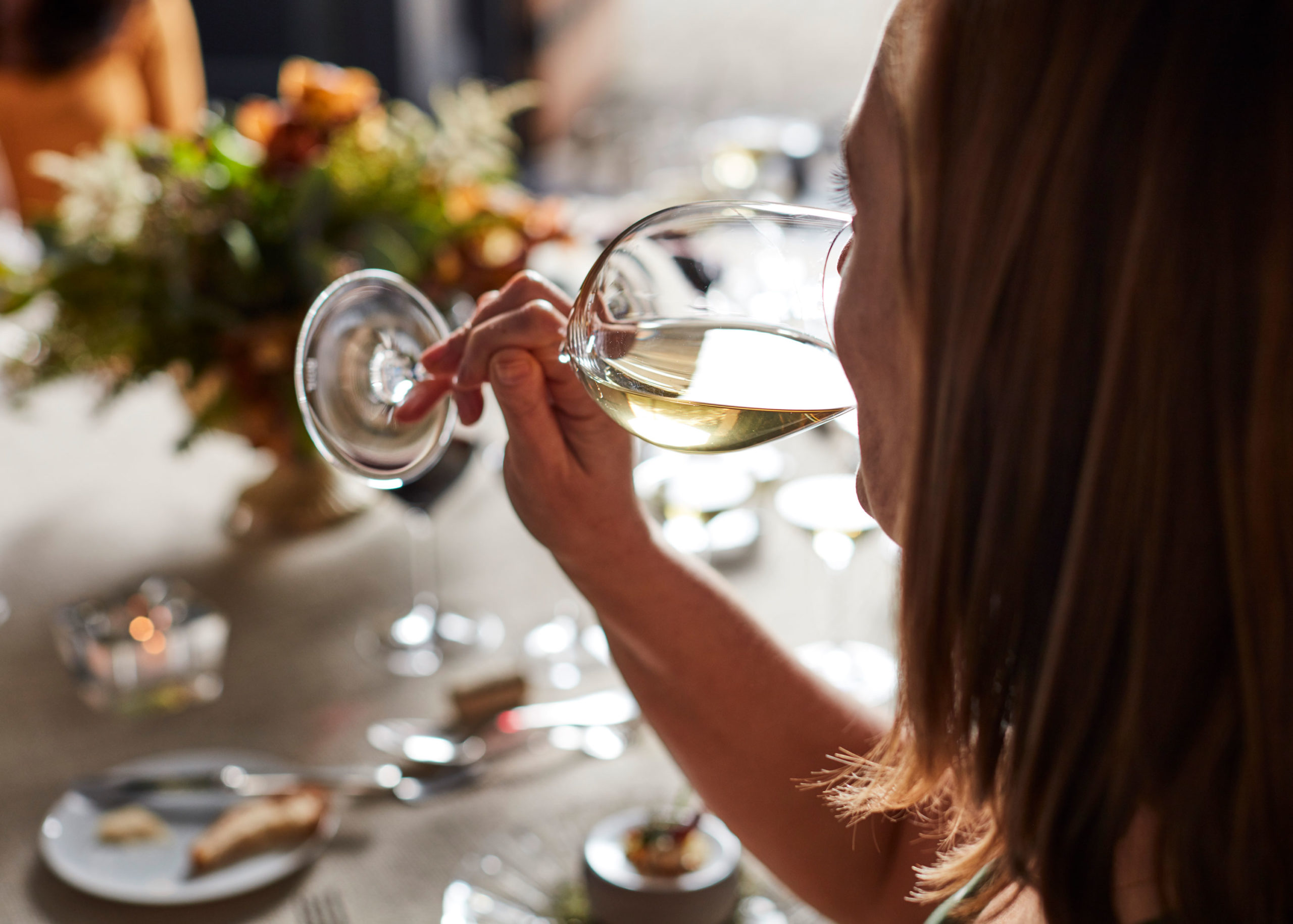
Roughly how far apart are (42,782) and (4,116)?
96.2 inches

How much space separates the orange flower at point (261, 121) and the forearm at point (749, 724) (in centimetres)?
81

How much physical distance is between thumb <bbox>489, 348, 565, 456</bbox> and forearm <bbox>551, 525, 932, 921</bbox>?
0.31 feet

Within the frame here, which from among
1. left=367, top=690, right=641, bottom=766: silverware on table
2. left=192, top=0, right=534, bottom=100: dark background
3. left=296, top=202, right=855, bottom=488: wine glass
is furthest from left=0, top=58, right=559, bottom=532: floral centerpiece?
left=192, top=0, right=534, bottom=100: dark background

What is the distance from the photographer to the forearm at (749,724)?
76 cm

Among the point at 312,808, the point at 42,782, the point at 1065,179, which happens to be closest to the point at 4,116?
the point at 42,782

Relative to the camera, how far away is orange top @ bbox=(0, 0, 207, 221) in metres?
2.72

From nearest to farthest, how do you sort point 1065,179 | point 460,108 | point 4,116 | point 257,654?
1. point 1065,179
2. point 257,654
3. point 460,108
4. point 4,116

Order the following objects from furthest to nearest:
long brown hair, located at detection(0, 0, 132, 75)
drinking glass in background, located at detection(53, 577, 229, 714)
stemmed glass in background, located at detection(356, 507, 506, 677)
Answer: long brown hair, located at detection(0, 0, 132, 75), stemmed glass in background, located at detection(356, 507, 506, 677), drinking glass in background, located at detection(53, 577, 229, 714)

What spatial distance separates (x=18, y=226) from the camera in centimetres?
284

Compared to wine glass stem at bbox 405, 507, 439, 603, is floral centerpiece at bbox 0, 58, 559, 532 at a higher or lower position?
higher

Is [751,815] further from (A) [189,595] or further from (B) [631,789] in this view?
(A) [189,595]

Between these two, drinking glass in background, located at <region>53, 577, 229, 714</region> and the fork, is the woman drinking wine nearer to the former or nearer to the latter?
the fork

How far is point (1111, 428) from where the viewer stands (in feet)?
1.29

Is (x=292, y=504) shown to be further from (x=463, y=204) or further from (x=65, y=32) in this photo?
(x=65, y=32)
